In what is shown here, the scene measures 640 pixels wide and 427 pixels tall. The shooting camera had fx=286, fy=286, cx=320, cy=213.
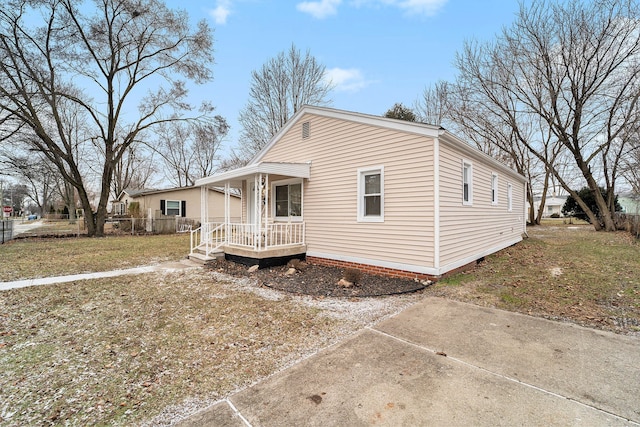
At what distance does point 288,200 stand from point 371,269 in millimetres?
3839

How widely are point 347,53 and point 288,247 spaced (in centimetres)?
1162

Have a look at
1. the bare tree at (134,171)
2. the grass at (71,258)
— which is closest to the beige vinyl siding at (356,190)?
the grass at (71,258)

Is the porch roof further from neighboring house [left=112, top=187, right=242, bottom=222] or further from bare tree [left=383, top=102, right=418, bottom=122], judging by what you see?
neighboring house [left=112, top=187, right=242, bottom=222]

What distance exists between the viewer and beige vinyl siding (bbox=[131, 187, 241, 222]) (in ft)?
75.2

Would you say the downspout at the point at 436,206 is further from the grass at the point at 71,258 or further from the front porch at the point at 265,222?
the grass at the point at 71,258

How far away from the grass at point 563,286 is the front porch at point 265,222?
4.39 meters

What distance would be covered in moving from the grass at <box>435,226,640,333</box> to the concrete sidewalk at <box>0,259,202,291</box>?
714 centimetres

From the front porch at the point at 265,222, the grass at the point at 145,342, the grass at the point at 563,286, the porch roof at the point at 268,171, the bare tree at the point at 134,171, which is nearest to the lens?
the grass at the point at 145,342

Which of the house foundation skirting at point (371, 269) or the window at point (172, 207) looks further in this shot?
the window at point (172, 207)

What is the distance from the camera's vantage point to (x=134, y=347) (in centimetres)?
349

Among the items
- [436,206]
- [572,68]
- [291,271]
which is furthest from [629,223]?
[291,271]

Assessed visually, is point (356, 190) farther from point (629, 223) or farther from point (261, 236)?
point (629, 223)

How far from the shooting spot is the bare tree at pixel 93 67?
14.7 meters

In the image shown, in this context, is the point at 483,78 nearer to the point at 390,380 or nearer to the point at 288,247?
the point at 288,247
